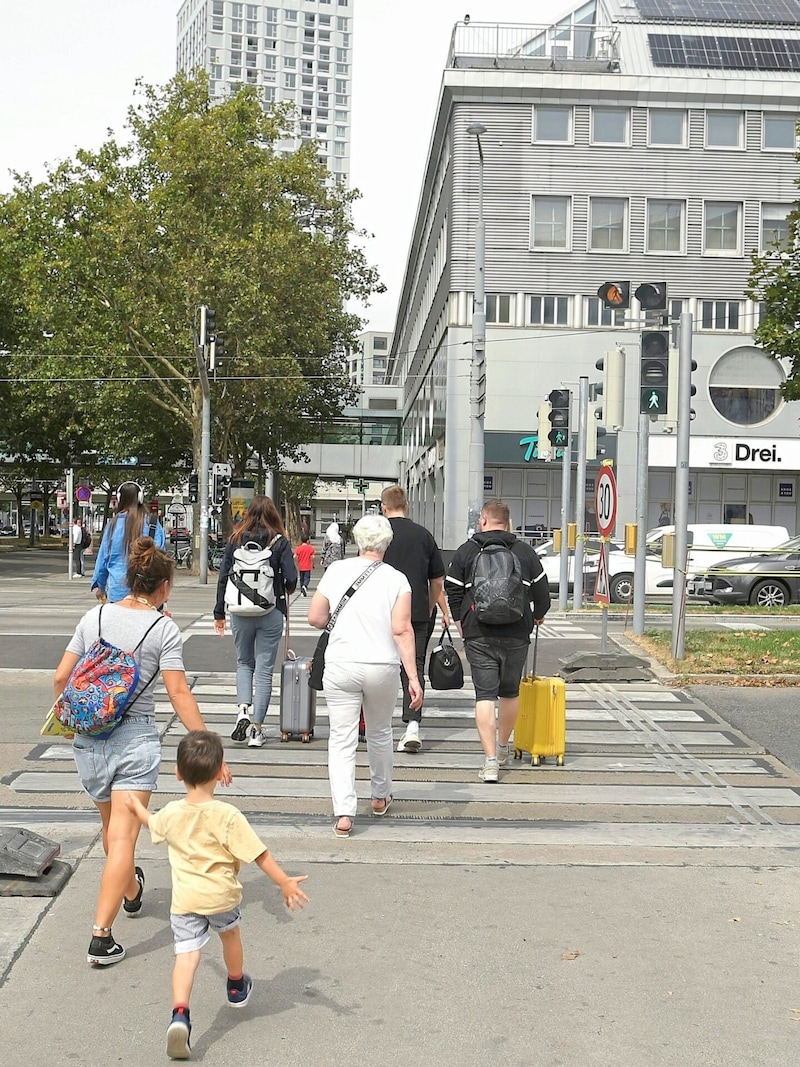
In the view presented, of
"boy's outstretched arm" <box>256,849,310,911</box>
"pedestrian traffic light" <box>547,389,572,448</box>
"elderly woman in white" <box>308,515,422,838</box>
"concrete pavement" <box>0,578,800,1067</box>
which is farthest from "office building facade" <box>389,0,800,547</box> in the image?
"boy's outstretched arm" <box>256,849,310,911</box>

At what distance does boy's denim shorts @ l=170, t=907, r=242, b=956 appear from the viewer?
13.4 ft

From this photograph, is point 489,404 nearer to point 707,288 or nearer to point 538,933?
point 707,288

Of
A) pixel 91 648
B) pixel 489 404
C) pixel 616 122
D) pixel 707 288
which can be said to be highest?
pixel 616 122

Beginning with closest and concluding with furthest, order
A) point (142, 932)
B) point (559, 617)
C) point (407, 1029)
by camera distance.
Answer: point (407, 1029), point (142, 932), point (559, 617)

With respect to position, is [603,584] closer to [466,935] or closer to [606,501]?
[606,501]

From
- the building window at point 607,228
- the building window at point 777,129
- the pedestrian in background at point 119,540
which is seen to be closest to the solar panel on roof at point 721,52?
the building window at point 777,129

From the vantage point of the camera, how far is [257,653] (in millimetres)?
9070

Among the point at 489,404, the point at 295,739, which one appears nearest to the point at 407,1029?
the point at 295,739

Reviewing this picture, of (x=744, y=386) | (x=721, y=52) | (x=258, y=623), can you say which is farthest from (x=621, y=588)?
(x=721, y=52)

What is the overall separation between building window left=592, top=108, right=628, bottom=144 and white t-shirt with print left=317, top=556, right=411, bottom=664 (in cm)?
3826

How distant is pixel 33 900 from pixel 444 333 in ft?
129

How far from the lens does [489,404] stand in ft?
136

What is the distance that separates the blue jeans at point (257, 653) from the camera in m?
8.98

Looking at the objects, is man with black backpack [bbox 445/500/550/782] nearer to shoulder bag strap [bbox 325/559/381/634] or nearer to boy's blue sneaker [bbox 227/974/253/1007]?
shoulder bag strap [bbox 325/559/381/634]
